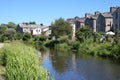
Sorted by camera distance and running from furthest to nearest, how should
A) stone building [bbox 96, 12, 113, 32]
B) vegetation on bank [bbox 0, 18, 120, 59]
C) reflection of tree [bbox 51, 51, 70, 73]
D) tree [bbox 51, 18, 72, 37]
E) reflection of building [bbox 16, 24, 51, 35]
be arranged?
reflection of building [bbox 16, 24, 51, 35] < stone building [bbox 96, 12, 113, 32] < tree [bbox 51, 18, 72, 37] < vegetation on bank [bbox 0, 18, 120, 59] < reflection of tree [bbox 51, 51, 70, 73]

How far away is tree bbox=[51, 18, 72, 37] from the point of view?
75375 millimetres

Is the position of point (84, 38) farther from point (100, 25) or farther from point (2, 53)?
point (2, 53)

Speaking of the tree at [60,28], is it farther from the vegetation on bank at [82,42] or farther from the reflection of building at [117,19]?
the reflection of building at [117,19]

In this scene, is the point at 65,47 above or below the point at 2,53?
below

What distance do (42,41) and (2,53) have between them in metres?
61.1

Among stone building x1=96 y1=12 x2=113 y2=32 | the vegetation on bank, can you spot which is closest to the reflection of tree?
the vegetation on bank

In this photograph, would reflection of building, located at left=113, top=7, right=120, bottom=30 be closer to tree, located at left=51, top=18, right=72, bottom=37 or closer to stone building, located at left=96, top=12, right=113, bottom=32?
stone building, located at left=96, top=12, right=113, bottom=32

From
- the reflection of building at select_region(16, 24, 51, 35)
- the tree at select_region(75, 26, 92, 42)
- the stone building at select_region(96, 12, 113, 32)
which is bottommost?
the reflection of building at select_region(16, 24, 51, 35)

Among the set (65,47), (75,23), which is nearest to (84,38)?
(65,47)

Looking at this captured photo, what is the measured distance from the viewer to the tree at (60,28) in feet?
247

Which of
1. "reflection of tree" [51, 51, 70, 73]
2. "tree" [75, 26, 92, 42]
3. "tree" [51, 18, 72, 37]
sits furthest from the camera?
"tree" [51, 18, 72, 37]

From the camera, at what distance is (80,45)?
55250 millimetres

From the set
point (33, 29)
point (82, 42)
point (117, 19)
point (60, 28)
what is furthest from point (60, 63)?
point (33, 29)

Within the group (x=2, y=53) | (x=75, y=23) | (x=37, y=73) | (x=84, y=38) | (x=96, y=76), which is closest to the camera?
(x=37, y=73)
